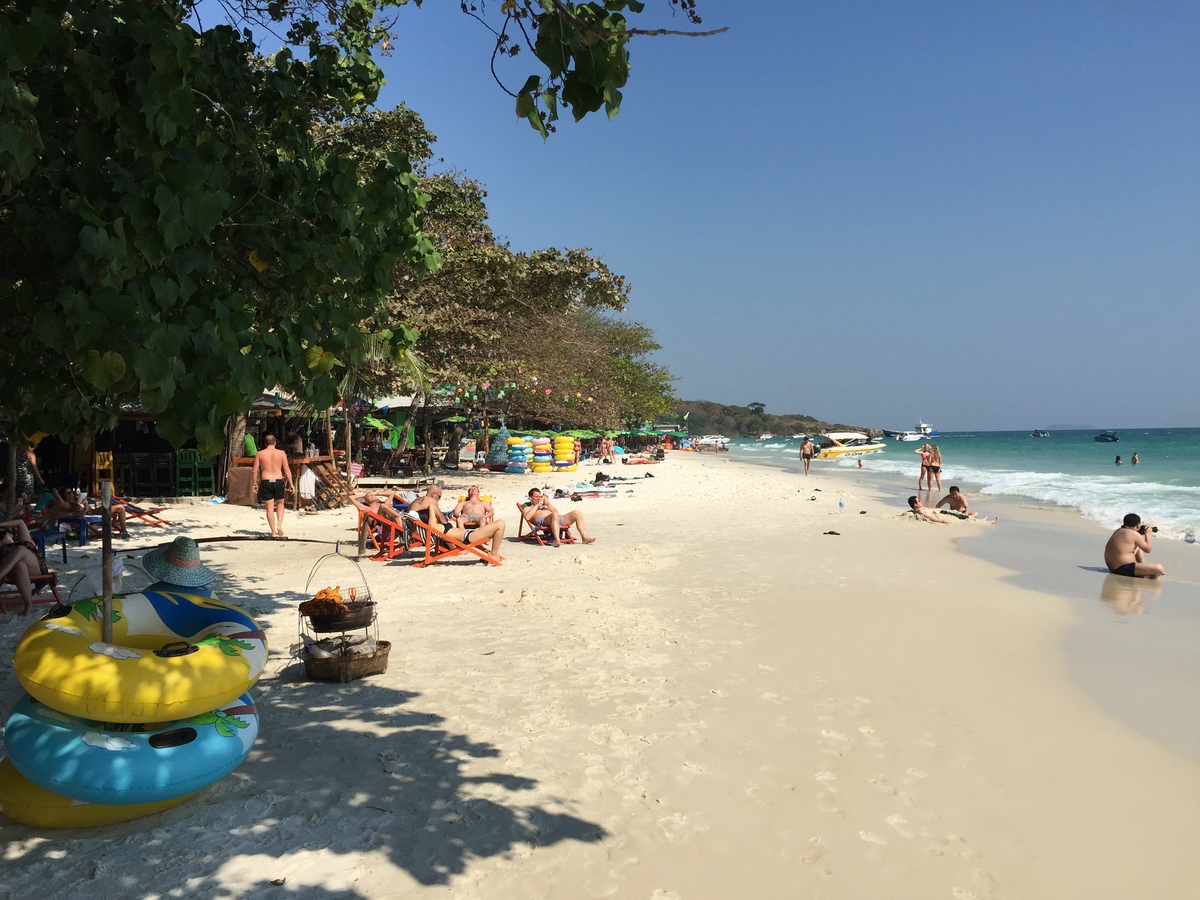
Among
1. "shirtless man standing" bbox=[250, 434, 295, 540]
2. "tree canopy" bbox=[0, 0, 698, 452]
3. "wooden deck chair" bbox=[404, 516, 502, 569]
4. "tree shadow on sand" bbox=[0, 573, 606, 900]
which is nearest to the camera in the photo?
"tree canopy" bbox=[0, 0, 698, 452]

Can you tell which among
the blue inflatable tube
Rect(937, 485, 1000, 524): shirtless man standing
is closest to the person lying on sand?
Rect(937, 485, 1000, 524): shirtless man standing

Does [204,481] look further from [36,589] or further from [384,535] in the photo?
[36,589]

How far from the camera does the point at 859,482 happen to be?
2864cm

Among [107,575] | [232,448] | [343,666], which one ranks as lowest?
[343,666]

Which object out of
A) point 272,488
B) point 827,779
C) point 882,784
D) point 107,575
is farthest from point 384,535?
point 882,784

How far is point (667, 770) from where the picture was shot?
3.88m

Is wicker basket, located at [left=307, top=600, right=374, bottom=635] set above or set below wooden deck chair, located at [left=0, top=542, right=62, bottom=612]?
above

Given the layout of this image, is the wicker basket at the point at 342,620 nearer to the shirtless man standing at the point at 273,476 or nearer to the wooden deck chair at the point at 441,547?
the wooden deck chair at the point at 441,547

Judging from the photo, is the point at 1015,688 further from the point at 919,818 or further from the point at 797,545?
the point at 797,545

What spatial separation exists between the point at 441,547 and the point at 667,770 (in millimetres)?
5843

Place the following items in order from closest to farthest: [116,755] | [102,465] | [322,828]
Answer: [116,755]
[322,828]
[102,465]

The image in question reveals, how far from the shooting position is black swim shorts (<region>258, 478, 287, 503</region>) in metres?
11.4

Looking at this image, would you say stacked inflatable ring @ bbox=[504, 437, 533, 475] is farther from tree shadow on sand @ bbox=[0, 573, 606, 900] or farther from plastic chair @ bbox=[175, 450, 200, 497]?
tree shadow on sand @ bbox=[0, 573, 606, 900]

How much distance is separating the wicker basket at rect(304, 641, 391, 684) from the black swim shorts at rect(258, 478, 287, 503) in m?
6.84
